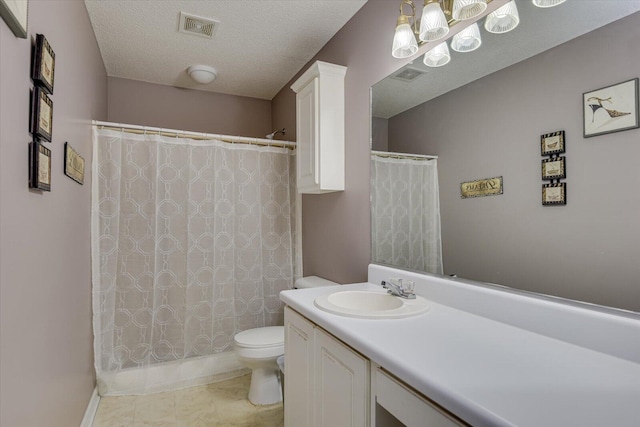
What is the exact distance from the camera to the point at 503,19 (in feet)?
4.13

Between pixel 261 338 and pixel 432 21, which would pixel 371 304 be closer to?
pixel 261 338

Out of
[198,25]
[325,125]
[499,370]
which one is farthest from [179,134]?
[499,370]

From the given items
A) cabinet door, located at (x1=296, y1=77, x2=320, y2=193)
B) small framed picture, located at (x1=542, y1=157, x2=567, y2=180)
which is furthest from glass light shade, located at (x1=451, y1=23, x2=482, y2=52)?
cabinet door, located at (x1=296, y1=77, x2=320, y2=193)

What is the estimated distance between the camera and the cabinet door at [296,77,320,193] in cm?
216

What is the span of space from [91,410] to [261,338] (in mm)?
1064

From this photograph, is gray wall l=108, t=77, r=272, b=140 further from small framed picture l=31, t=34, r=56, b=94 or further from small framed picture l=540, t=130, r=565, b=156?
small framed picture l=540, t=130, r=565, b=156

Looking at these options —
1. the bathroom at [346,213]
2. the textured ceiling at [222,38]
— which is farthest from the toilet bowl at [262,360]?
the textured ceiling at [222,38]

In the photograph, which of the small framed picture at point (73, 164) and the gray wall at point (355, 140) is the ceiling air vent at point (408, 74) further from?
the small framed picture at point (73, 164)

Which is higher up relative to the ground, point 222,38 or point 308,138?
point 222,38

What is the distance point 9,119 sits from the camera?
3.05 feet

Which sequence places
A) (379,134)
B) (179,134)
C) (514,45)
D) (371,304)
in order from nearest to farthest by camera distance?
(514,45) < (371,304) < (379,134) < (179,134)

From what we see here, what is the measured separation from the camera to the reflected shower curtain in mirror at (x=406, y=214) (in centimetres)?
159

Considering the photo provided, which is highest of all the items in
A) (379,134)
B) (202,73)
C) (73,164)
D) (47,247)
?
(202,73)

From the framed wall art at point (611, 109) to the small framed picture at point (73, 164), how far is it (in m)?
1.99
